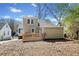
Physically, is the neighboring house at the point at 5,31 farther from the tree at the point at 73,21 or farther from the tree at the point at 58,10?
the tree at the point at 73,21

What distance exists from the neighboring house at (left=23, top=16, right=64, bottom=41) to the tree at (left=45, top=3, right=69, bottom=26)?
0.43 feet

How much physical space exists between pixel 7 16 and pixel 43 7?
539mm

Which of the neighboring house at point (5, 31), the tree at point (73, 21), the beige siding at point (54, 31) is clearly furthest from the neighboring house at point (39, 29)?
the neighboring house at point (5, 31)

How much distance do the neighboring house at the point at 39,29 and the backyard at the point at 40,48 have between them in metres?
0.09

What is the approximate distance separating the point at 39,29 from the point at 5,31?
1.63ft

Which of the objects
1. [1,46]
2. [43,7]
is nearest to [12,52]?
[1,46]

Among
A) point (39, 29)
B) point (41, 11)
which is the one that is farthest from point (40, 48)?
point (41, 11)

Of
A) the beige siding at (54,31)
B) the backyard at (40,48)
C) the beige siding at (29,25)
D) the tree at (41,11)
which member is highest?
the tree at (41,11)

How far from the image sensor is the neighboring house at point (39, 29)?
1004cm

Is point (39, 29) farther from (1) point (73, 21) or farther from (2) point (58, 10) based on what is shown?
(1) point (73, 21)

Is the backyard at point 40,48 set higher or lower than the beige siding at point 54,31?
lower

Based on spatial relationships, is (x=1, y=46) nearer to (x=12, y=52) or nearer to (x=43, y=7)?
(x=12, y=52)

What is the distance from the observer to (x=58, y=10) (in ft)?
33.1

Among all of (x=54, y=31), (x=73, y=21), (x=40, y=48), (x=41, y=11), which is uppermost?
(x=41, y=11)
